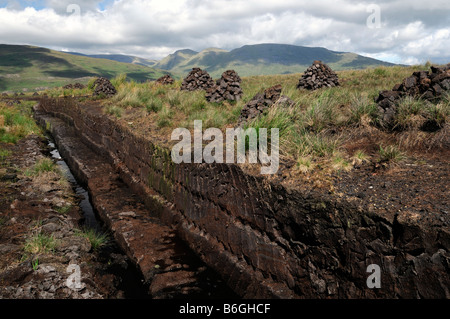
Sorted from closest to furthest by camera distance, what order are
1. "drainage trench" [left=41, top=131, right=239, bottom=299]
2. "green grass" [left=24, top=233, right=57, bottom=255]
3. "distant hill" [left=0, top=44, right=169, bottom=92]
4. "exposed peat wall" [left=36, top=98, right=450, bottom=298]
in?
"exposed peat wall" [left=36, top=98, right=450, bottom=298] → "drainage trench" [left=41, top=131, right=239, bottom=299] → "green grass" [left=24, top=233, right=57, bottom=255] → "distant hill" [left=0, top=44, right=169, bottom=92]

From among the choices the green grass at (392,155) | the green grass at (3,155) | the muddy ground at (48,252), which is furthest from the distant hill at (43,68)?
the green grass at (392,155)

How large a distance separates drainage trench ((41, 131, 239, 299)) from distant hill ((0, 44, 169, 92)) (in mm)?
122301

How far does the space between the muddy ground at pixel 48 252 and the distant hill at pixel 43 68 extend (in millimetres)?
122090

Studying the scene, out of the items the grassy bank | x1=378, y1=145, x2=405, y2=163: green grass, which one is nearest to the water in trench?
the grassy bank

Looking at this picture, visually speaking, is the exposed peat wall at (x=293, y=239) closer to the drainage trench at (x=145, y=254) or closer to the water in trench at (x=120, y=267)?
the drainage trench at (x=145, y=254)

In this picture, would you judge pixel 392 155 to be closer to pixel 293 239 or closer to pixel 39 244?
pixel 293 239

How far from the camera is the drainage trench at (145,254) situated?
4.29m

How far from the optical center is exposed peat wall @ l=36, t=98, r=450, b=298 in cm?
257

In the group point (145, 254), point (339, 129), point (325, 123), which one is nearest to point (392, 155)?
point (339, 129)

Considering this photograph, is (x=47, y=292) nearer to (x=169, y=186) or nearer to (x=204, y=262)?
(x=204, y=262)

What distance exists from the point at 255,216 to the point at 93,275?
102 inches

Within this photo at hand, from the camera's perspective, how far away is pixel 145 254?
5.07m

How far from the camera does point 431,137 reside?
13.9 ft

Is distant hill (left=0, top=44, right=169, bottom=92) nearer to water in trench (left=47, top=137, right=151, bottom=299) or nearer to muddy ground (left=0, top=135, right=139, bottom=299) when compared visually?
muddy ground (left=0, top=135, right=139, bottom=299)
